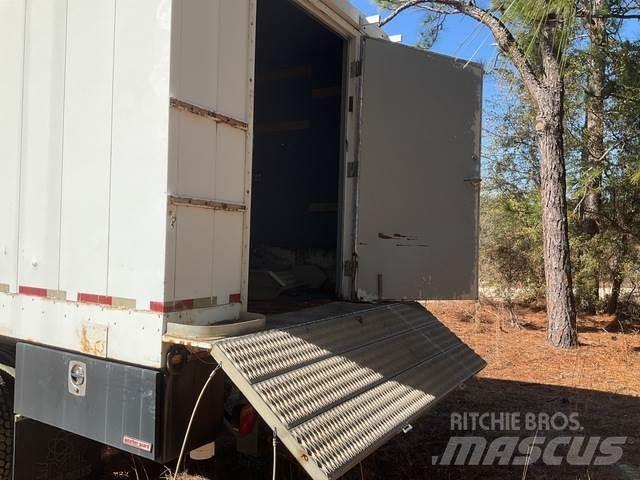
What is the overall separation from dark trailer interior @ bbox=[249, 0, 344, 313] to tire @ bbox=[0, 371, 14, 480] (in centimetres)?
210

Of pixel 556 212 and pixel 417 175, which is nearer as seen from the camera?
pixel 417 175

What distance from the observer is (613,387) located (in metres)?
6.55

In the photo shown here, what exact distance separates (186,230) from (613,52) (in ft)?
33.4

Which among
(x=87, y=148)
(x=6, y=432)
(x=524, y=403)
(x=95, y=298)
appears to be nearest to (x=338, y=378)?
(x=95, y=298)

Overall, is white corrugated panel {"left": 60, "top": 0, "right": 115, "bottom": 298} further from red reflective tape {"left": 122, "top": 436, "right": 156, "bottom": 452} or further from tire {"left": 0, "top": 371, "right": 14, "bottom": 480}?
tire {"left": 0, "top": 371, "right": 14, "bottom": 480}

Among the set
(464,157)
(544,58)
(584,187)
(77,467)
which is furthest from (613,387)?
(77,467)

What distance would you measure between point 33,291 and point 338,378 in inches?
70.3

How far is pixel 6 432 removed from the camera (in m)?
3.10

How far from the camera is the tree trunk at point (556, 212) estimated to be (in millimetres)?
8867

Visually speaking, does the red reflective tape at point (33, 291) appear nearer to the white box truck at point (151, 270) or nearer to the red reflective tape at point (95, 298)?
the white box truck at point (151, 270)

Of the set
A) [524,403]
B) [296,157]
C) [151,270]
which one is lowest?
[524,403]

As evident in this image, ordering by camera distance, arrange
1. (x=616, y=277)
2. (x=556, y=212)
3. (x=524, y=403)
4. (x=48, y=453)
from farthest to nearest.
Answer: (x=616, y=277) → (x=556, y=212) → (x=524, y=403) → (x=48, y=453)

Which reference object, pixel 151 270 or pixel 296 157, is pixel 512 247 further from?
pixel 151 270

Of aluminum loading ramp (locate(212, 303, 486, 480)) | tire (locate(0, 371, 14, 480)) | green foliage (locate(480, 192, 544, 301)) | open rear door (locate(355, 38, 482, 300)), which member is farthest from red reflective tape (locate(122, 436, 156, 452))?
green foliage (locate(480, 192, 544, 301))
